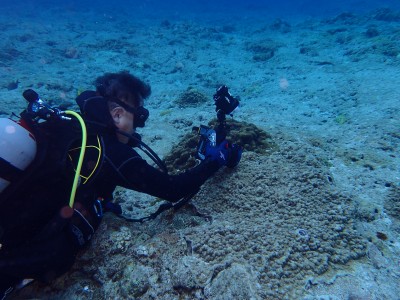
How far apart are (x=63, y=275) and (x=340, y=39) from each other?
15.3m

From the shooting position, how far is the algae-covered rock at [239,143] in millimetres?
3902

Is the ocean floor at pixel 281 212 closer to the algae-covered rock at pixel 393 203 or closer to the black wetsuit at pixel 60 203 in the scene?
the algae-covered rock at pixel 393 203

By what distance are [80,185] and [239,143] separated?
2.43 metres

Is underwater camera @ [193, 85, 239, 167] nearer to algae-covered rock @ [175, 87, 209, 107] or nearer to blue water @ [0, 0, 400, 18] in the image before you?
algae-covered rock @ [175, 87, 209, 107]

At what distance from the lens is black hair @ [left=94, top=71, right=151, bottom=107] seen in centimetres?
290

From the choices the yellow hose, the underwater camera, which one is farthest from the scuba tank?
the underwater camera

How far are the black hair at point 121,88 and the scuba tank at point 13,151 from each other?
1.03m

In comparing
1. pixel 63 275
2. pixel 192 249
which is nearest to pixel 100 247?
pixel 63 275

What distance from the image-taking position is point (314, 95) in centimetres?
756

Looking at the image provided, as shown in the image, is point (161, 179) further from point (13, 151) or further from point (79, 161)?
point (13, 151)

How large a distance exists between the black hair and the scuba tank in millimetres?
1031

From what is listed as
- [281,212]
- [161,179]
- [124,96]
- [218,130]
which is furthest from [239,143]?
[124,96]

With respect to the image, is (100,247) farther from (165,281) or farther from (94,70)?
(94,70)

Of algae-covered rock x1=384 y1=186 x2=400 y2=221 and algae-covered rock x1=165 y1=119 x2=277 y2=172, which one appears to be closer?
algae-covered rock x1=384 y1=186 x2=400 y2=221
